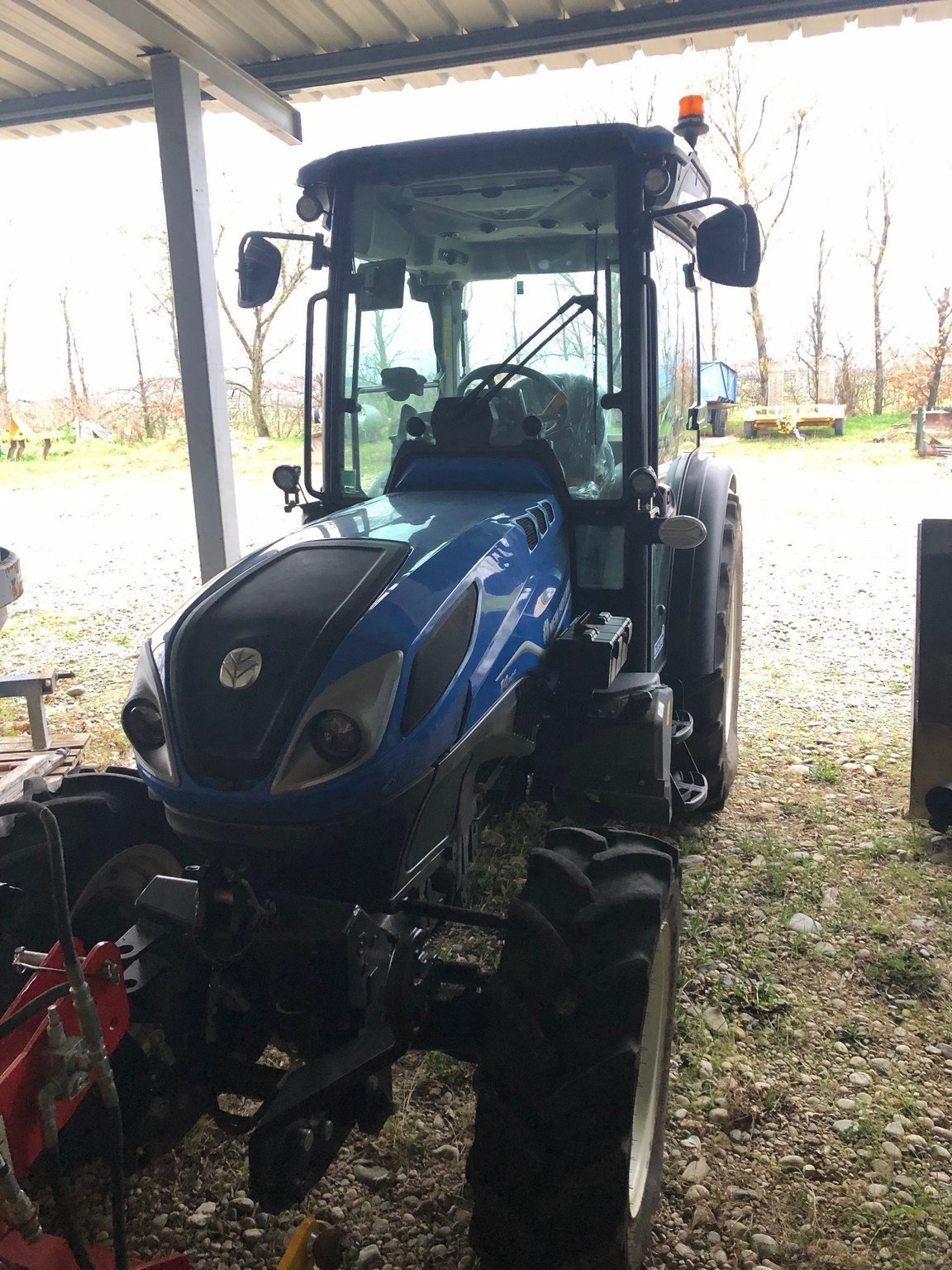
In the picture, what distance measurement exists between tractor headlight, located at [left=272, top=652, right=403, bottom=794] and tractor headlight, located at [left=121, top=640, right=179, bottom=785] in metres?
0.28

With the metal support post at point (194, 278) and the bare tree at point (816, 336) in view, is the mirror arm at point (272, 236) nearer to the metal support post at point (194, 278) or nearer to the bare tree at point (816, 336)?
the metal support post at point (194, 278)

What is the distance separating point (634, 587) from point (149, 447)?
1605 centimetres

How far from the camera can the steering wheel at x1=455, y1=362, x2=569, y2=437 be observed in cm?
282

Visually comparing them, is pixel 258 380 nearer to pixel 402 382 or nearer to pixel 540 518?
pixel 402 382

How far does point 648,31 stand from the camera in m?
4.65

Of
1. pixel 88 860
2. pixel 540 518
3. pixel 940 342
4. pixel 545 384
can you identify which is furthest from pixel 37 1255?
pixel 940 342

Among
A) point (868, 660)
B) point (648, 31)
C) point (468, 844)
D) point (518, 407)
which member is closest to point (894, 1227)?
point (468, 844)

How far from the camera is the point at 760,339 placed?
18.0 m

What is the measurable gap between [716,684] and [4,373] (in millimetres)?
19010

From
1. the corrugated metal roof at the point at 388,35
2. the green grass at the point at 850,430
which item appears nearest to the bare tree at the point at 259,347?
the green grass at the point at 850,430

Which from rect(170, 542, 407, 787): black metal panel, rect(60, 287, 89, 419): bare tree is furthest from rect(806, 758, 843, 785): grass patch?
rect(60, 287, 89, 419): bare tree

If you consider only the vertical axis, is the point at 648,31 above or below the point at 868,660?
above

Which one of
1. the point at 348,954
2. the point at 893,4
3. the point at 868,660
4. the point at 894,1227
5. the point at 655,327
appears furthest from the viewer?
the point at 868,660

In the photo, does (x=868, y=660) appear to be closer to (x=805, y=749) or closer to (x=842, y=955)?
(x=805, y=749)
